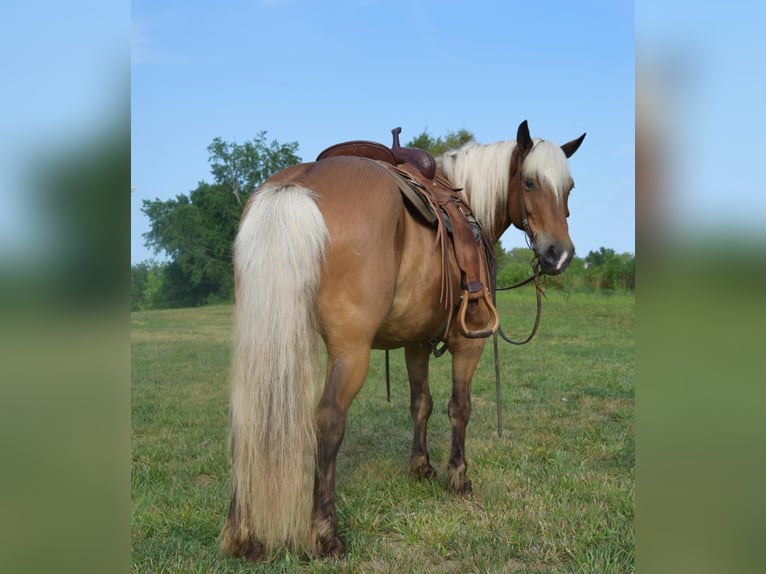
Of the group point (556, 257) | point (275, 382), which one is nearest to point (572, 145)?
point (556, 257)

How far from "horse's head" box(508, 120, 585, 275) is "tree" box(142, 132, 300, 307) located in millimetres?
16657

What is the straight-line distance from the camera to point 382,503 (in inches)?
146

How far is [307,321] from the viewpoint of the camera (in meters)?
2.82

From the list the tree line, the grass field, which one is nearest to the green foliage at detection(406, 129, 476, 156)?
the tree line

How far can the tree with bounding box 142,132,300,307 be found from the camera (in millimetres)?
20906

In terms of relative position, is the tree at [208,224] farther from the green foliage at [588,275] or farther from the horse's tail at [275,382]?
the horse's tail at [275,382]

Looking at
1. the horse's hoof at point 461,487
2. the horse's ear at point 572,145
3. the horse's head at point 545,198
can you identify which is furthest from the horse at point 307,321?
the horse's ear at point 572,145

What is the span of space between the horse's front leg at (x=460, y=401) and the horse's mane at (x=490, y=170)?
0.94 meters

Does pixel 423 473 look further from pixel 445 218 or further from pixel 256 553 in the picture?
pixel 445 218

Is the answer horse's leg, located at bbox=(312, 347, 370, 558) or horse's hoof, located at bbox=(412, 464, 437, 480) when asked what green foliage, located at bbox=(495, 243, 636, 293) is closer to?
horse's hoof, located at bbox=(412, 464, 437, 480)

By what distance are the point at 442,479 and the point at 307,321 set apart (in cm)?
211
